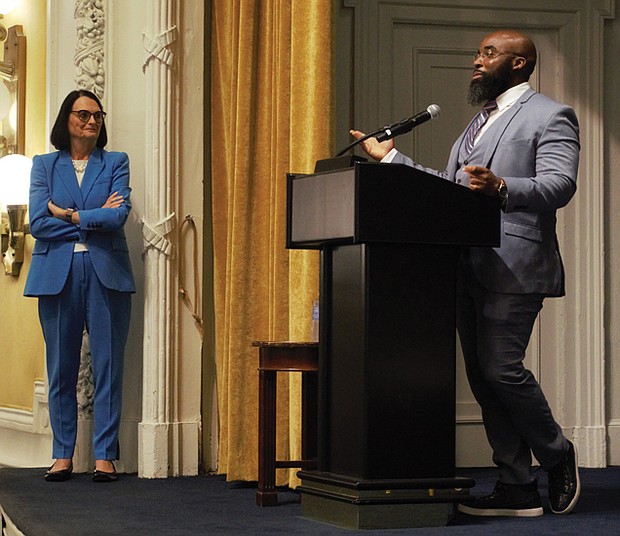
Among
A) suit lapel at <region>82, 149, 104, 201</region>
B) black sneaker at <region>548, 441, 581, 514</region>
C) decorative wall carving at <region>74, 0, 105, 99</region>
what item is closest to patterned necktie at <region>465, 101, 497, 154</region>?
black sneaker at <region>548, 441, 581, 514</region>

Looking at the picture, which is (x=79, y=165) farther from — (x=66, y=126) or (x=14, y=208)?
(x=14, y=208)

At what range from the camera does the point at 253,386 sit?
15.2ft

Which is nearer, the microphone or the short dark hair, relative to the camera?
the microphone

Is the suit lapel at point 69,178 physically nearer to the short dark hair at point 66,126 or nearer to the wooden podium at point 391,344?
the short dark hair at point 66,126

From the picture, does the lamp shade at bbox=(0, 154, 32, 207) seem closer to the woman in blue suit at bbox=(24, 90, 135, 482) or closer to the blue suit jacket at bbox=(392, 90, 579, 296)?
the woman in blue suit at bbox=(24, 90, 135, 482)

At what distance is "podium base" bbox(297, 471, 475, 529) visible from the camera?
3.18 metres

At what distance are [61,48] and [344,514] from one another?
2777mm

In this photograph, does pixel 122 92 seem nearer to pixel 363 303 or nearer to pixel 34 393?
pixel 34 393

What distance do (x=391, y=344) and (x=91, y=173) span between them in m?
1.98

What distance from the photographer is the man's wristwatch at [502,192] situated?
326 cm

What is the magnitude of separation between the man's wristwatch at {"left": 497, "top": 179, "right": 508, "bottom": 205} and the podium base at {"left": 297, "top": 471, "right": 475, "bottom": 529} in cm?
80

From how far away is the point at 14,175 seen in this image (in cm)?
572

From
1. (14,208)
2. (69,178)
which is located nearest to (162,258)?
(69,178)

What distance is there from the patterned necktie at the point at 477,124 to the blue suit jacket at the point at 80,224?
1.58 metres
